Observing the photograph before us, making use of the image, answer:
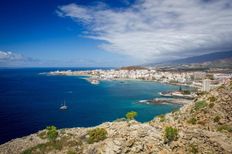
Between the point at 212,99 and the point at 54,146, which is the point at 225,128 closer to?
the point at 212,99

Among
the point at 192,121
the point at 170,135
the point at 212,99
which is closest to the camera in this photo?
the point at 170,135

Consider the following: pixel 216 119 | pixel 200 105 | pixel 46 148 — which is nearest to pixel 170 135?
pixel 216 119

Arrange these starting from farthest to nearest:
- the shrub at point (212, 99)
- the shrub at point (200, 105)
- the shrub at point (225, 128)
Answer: the shrub at point (200, 105)
the shrub at point (212, 99)
the shrub at point (225, 128)

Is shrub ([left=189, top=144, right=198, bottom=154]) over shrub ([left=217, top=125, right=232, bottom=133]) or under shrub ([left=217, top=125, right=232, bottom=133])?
over

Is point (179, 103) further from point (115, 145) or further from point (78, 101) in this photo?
point (115, 145)

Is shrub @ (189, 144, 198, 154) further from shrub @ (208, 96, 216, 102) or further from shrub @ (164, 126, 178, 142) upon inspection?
shrub @ (208, 96, 216, 102)

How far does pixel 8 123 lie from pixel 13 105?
24942 millimetres

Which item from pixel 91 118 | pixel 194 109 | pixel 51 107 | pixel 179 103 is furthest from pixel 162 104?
pixel 194 109

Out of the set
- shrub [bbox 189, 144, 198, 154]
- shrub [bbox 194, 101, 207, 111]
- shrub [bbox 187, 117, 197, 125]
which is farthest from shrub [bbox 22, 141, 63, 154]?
shrub [bbox 189, 144, 198, 154]

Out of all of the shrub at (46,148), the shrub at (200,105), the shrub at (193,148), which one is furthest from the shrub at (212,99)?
the shrub at (46,148)

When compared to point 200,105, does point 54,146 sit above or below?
below

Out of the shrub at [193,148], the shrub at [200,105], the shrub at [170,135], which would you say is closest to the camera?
the shrub at [193,148]

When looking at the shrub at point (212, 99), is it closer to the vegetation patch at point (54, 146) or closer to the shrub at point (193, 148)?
the shrub at point (193, 148)

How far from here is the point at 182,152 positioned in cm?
1519
